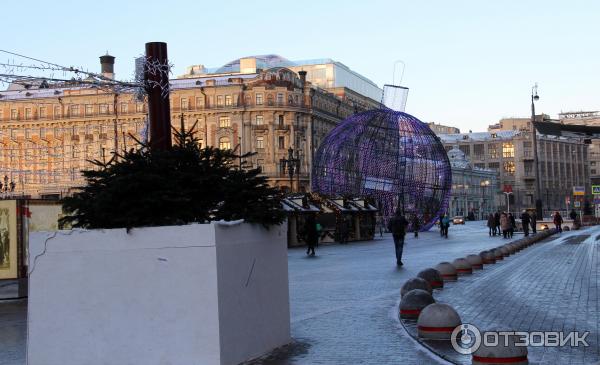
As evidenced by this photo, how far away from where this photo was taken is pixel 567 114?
16725 cm

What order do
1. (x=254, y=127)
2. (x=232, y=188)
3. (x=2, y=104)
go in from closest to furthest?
(x=232, y=188) < (x=2, y=104) < (x=254, y=127)

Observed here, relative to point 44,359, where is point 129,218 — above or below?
above

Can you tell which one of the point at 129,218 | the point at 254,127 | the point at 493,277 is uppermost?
the point at 254,127

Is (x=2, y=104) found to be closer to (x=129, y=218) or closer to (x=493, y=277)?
(x=493, y=277)

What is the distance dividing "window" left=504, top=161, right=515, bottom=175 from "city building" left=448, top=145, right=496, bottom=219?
11.6ft

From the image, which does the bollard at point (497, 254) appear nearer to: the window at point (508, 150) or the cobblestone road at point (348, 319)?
the cobblestone road at point (348, 319)

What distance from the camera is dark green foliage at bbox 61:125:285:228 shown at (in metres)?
8.23

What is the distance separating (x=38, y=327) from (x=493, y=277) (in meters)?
11.9

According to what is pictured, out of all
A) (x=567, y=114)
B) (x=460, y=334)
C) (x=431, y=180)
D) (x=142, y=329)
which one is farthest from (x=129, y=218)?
(x=567, y=114)

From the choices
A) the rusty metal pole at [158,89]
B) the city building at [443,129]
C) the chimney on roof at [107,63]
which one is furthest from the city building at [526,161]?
the rusty metal pole at [158,89]

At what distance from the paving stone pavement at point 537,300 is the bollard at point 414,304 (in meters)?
0.59

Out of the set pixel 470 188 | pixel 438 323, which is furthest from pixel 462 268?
pixel 470 188

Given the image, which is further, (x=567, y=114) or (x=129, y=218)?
(x=567, y=114)

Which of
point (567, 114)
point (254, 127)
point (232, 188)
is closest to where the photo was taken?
point (232, 188)
